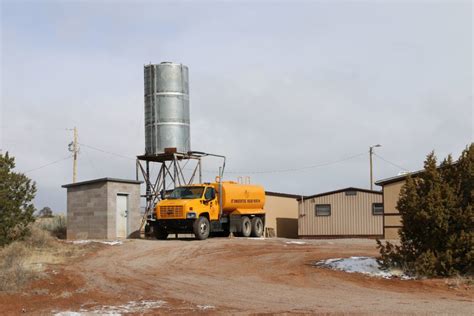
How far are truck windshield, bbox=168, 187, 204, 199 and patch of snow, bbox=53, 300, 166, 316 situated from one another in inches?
605

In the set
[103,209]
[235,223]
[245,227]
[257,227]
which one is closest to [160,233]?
[103,209]

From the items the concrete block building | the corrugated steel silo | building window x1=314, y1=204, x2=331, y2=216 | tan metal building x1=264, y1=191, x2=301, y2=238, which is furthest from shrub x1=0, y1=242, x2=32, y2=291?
tan metal building x1=264, y1=191, x2=301, y2=238

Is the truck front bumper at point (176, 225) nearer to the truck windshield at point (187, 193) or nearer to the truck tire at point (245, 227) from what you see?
the truck windshield at point (187, 193)

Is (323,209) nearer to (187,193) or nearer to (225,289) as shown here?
(187,193)

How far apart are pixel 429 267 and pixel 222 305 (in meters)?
6.23

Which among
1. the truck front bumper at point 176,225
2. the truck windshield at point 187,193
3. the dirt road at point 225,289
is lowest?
the dirt road at point 225,289

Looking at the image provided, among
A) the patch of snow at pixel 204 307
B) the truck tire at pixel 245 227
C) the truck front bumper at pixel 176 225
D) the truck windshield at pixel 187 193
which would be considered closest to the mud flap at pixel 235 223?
the truck tire at pixel 245 227

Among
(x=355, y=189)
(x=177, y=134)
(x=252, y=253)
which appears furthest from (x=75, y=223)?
(x=355, y=189)

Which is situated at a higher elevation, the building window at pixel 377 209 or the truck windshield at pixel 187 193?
the truck windshield at pixel 187 193

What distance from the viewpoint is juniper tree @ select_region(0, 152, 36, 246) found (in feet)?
76.3

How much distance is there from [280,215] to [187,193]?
17604 millimetres

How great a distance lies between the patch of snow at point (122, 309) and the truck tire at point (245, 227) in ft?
59.4

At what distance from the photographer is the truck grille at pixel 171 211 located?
27.7 metres

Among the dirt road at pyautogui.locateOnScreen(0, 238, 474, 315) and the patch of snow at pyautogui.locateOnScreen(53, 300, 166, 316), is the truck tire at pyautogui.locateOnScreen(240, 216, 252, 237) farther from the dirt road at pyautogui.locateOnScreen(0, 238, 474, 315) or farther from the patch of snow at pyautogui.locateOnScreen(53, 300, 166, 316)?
the patch of snow at pyautogui.locateOnScreen(53, 300, 166, 316)
